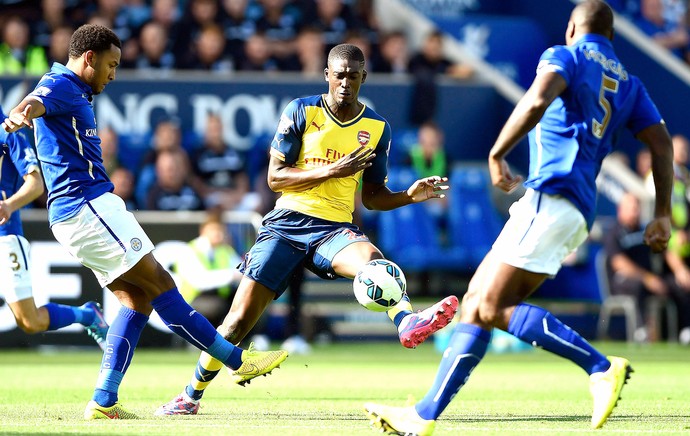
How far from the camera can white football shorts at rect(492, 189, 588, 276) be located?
247 inches

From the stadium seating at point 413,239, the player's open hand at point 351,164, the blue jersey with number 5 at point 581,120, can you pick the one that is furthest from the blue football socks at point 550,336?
the stadium seating at point 413,239

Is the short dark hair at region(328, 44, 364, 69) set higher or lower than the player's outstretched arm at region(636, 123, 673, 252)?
higher

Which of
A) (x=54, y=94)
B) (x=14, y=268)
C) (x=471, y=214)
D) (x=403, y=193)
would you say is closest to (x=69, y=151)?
(x=54, y=94)

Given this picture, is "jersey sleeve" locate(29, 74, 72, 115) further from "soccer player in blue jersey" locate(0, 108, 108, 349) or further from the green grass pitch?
"soccer player in blue jersey" locate(0, 108, 108, 349)

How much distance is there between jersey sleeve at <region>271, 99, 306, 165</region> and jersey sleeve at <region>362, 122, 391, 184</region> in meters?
0.55

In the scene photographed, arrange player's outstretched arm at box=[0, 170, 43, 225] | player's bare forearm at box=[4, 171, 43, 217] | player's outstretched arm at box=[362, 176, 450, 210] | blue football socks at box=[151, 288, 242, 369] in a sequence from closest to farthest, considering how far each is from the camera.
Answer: blue football socks at box=[151, 288, 242, 369]
player's outstretched arm at box=[362, 176, 450, 210]
player's outstretched arm at box=[0, 170, 43, 225]
player's bare forearm at box=[4, 171, 43, 217]

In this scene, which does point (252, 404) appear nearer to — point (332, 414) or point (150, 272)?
point (332, 414)

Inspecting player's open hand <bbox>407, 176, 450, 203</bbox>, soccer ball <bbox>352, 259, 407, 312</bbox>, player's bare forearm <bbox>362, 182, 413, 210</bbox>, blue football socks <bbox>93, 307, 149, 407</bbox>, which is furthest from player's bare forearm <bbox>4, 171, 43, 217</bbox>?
player's open hand <bbox>407, 176, 450, 203</bbox>

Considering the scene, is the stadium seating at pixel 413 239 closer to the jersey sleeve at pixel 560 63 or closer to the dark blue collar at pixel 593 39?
the dark blue collar at pixel 593 39

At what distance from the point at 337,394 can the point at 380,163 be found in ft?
7.17

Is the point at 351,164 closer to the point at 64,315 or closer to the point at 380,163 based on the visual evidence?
the point at 380,163

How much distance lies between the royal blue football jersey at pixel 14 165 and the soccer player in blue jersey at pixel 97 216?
186cm

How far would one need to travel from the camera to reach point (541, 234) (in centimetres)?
629

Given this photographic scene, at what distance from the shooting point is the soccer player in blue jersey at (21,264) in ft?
30.8
